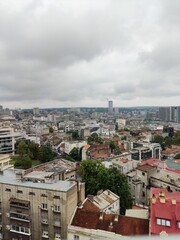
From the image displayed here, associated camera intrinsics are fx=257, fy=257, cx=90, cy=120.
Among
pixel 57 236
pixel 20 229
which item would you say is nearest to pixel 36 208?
pixel 20 229

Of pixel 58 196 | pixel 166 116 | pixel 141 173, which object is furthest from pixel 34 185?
pixel 166 116

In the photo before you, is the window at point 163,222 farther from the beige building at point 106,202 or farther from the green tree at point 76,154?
the green tree at point 76,154

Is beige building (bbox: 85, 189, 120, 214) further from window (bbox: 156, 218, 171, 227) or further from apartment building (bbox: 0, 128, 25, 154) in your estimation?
apartment building (bbox: 0, 128, 25, 154)

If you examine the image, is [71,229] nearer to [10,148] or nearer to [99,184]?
[99,184]

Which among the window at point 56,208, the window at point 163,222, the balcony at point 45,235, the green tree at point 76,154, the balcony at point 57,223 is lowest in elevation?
the green tree at point 76,154

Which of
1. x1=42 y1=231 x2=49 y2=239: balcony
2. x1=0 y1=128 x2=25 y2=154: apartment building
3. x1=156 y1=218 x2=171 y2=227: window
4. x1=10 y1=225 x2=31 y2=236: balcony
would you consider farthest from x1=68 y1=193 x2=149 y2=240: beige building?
x1=0 y1=128 x2=25 y2=154: apartment building

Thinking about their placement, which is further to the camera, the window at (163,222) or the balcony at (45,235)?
the balcony at (45,235)

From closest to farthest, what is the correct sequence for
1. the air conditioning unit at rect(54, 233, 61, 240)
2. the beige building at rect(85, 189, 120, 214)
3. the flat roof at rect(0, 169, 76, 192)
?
the air conditioning unit at rect(54, 233, 61, 240) < the flat roof at rect(0, 169, 76, 192) < the beige building at rect(85, 189, 120, 214)

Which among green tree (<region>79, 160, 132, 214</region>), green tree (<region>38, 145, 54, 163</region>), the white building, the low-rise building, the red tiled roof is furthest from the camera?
the white building

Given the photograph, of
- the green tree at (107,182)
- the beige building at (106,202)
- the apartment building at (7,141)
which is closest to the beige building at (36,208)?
the beige building at (106,202)
